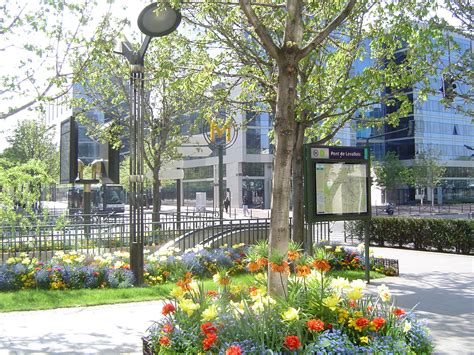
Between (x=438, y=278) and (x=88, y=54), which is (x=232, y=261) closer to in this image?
(x=438, y=278)

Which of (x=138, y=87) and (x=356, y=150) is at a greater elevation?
(x=138, y=87)

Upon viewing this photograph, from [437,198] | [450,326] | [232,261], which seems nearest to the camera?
[450,326]

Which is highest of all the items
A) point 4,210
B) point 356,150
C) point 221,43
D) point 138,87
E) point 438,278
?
point 221,43

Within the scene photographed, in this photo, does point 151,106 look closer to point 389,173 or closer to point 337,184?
point 337,184

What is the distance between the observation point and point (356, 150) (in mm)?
10836

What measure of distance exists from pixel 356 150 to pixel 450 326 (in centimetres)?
471

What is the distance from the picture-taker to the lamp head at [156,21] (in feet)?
26.8

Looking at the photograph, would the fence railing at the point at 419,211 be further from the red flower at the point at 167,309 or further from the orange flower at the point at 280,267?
the red flower at the point at 167,309

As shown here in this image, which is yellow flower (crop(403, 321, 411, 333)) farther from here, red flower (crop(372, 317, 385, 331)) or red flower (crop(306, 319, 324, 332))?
red flower (crop(306, 319, 324, 332))

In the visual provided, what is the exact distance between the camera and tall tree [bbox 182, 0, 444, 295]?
5590mm

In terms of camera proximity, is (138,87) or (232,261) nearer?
(138,87)

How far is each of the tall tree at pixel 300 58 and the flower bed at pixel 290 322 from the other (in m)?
0.47

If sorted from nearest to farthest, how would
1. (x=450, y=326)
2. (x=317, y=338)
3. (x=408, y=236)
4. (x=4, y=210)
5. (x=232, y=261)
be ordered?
(x=317, y=338) < (x=450, y=326) < (x=4, y=210) < (x=232, y=261) < (x=408, y=236)

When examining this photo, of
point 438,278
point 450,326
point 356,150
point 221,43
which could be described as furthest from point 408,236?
point 450,326
